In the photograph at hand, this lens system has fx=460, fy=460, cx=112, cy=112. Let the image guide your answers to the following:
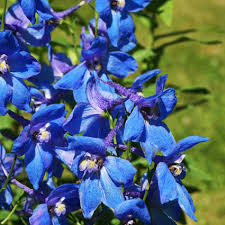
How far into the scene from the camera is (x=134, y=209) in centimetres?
99

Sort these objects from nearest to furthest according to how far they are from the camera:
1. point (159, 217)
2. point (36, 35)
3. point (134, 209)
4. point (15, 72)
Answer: point (134, 209) < point (159, 217) < point (15, 72) < point (36, 35)

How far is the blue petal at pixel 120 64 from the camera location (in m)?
1.35

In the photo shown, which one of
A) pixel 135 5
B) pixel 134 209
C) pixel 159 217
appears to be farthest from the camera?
pixel 135 5

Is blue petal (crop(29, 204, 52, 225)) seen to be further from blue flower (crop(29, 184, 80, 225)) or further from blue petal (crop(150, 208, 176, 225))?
blue petal (crop(150, 208, 176, 225))

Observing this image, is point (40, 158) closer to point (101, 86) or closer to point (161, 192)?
point (101, 86)

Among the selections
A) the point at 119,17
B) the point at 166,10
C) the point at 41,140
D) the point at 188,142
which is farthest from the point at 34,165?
the point at 166,10

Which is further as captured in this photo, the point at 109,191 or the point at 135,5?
the point at 135,5

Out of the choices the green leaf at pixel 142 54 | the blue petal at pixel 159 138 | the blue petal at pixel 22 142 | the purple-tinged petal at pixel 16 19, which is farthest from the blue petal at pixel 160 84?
the green leaf at pixel 142 54

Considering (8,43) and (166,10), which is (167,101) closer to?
(8,43)

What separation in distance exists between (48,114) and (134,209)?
0.32 meters

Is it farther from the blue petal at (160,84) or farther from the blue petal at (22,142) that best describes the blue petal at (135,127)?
the blue petal at (22,142)

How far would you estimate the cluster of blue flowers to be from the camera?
3.43 ft

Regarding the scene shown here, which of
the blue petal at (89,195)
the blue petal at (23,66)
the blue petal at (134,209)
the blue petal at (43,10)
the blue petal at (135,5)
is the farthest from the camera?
the blue petal at (135,5)

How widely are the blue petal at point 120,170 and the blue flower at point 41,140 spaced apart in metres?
0.16
